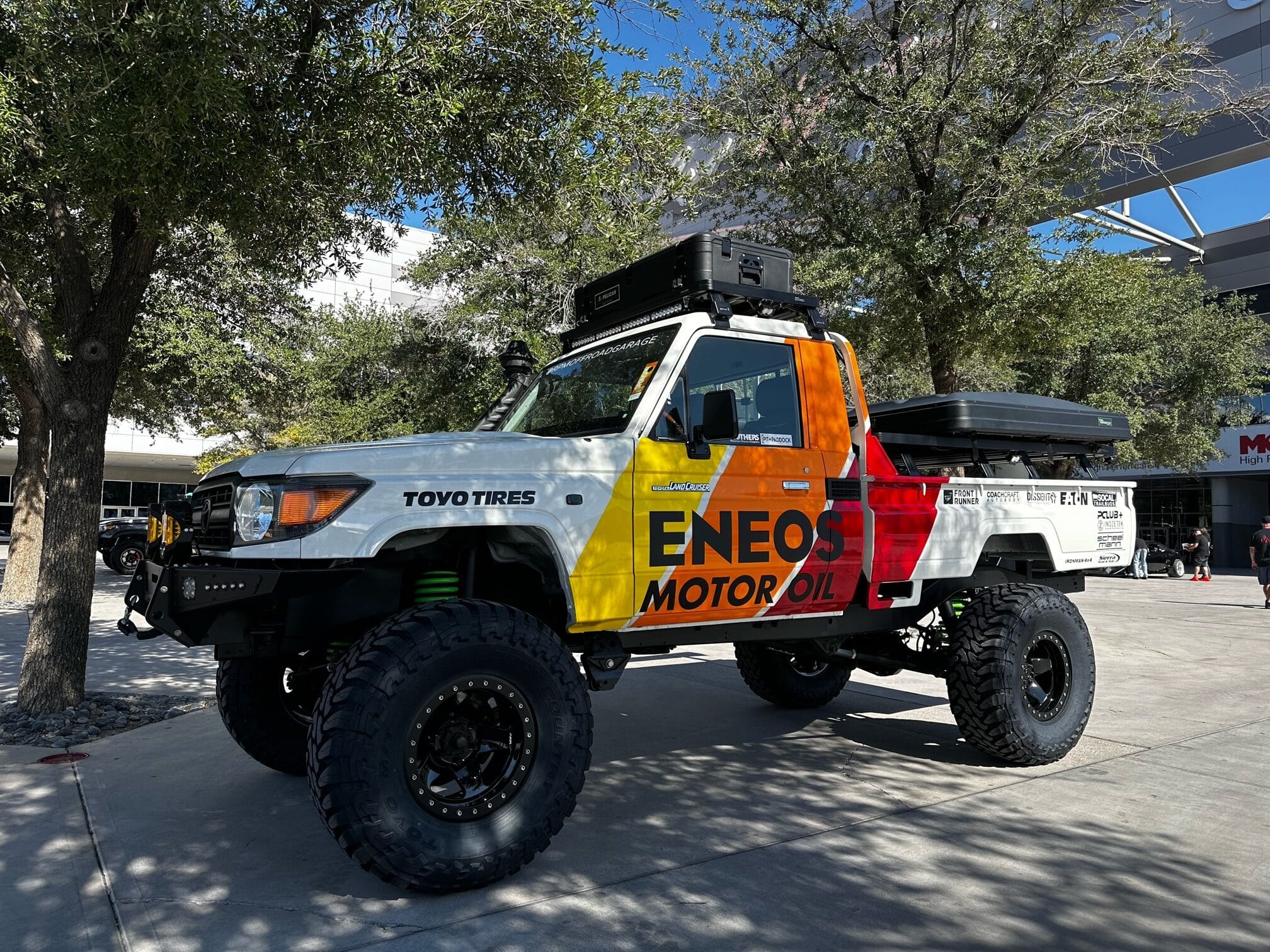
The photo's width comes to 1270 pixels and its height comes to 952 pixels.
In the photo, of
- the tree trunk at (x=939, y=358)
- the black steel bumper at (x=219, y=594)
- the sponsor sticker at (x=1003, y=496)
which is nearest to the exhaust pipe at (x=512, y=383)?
the black steel bumper at (x=219, y=594)

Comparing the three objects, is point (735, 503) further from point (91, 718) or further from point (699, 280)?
point (91, 718)

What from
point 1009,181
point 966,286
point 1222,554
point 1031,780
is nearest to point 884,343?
point 966,286

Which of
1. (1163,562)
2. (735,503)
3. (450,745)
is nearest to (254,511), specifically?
(450,745)

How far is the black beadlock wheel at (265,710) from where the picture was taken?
475cm

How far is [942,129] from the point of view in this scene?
1134cm

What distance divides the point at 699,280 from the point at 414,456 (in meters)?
1.81

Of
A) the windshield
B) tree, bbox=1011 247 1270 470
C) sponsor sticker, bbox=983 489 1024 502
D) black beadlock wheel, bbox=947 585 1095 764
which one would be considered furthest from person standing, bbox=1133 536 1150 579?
the windshield

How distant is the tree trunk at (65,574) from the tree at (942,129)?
25.0 ft

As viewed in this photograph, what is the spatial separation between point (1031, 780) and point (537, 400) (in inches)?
137

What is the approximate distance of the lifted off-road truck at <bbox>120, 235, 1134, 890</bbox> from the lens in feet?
11.4

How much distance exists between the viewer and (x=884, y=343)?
488 inches

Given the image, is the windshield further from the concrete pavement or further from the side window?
the concrete pavement

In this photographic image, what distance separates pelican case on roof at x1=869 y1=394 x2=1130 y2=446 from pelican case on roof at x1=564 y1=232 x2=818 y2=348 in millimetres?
1028

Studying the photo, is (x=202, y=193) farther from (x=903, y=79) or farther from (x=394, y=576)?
(x=903, y=79)
